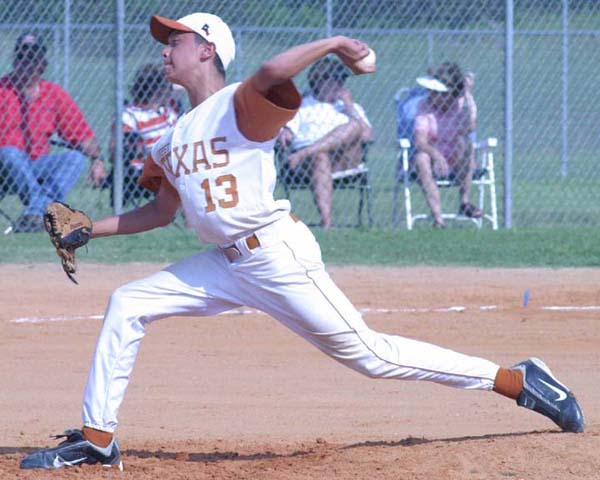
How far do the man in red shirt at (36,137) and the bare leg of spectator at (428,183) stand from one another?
3011mm

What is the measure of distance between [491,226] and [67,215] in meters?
8.01

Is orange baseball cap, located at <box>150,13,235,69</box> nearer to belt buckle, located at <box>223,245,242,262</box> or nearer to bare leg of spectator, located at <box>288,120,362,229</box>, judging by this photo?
belt buckle, located at <box>223,245,242,262</box>

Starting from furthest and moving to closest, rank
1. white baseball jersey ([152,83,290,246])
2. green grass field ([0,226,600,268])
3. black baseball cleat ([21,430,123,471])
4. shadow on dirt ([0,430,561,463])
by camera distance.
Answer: green grass field ([0,226,600,268]), shadow on dirt ([0,430,561,463]), black baseball cleat ([21,430,123,471]), white baseball jersey ([152,83,290,246])

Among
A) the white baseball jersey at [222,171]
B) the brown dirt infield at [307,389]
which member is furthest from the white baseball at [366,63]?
the brown dirt infield at [307,389]

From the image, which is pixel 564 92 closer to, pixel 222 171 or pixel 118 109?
pixel 118 109

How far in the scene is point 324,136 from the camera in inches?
453

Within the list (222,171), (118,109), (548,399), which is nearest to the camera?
(222,171)

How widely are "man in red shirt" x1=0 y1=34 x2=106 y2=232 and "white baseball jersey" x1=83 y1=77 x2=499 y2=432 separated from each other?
6466 millimetres

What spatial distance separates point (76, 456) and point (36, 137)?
6.93m

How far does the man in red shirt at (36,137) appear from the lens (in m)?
11.0

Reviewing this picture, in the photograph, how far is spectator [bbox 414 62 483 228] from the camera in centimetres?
1180

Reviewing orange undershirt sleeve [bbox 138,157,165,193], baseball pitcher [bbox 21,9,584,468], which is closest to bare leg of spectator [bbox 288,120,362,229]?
orange undershirt sleeve [bbox 138,157,165,193]

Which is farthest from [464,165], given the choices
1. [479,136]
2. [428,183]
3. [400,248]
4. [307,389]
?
[479,136]

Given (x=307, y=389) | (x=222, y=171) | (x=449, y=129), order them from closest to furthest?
1. (x=222, y=171)
2. (x=307, y=389)
3. (x=449, y=129)
